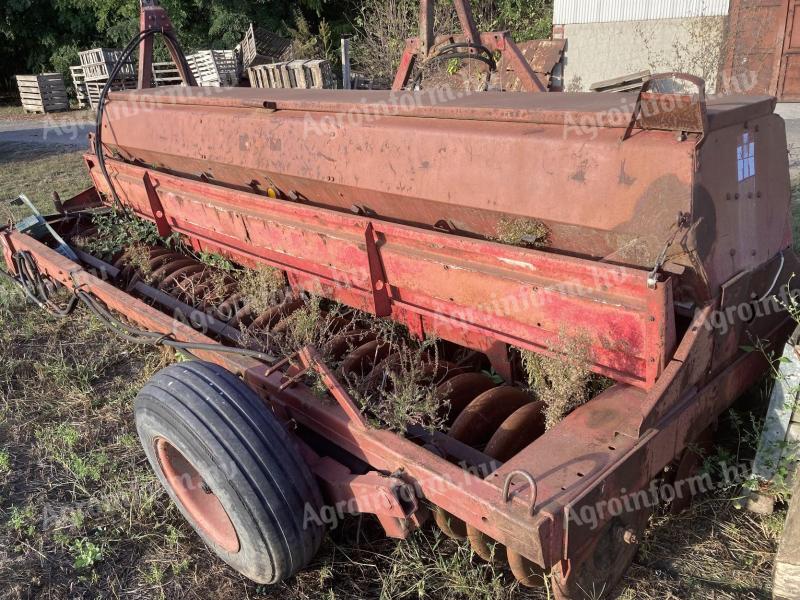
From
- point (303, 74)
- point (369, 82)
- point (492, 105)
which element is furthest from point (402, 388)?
point (369, 82)

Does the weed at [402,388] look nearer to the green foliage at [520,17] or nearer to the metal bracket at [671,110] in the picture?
the metal bracket at [671,110]

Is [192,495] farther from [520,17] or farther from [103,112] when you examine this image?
[520,17]

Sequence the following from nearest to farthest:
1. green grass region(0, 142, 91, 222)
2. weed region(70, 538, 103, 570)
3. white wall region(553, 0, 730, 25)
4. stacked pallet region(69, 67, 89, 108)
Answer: weed region(70, 538, 103, 570), green grass region(0, 142, 91, 222), white wall region(553, 0, 730, 25), stacked pallet region(69, 67, 89, 108)

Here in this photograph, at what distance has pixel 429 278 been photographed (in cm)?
254

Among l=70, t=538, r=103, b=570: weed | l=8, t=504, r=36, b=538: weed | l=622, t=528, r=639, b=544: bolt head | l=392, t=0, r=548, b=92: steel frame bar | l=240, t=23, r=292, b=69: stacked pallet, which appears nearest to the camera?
l=622, t=528, r=639, b=544: bolt head

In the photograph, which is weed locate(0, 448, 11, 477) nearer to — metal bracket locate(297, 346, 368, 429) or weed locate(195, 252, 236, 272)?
weed locate(195, 252, 236, 272)

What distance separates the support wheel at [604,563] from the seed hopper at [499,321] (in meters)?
0.01

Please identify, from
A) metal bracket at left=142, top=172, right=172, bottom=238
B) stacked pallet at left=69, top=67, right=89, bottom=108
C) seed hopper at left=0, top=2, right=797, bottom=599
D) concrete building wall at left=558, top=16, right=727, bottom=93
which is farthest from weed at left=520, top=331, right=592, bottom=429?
stacked pallet at left=69, top=67, right=89, bottom=108

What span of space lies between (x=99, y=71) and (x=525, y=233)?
19.0 m

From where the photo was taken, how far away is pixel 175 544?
8.91 feet

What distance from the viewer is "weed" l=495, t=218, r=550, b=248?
2.29 meters

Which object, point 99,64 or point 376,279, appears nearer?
point 376,279

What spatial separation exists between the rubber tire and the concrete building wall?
469 inches

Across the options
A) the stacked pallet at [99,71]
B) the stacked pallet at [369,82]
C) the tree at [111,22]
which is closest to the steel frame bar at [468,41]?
the stacked pallet at [369,82]
